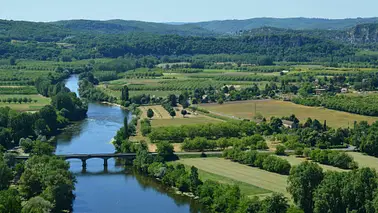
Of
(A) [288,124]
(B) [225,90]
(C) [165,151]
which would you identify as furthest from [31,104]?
(C) [165,151]

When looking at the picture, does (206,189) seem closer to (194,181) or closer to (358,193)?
(194,181)

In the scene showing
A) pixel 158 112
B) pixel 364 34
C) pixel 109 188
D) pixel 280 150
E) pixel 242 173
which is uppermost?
pixel 364 34

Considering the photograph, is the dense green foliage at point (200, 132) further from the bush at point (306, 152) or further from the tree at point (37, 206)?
the tree at point (37, 206)

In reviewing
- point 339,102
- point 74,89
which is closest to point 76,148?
point 339,102

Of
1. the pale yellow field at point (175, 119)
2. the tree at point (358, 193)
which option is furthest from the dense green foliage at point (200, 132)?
the tree at point (358, 193)

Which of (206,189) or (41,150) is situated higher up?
(41,150)

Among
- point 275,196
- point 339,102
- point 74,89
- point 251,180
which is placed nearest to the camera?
point 275,196

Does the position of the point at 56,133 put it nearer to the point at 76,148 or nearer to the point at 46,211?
the point at 76,148
